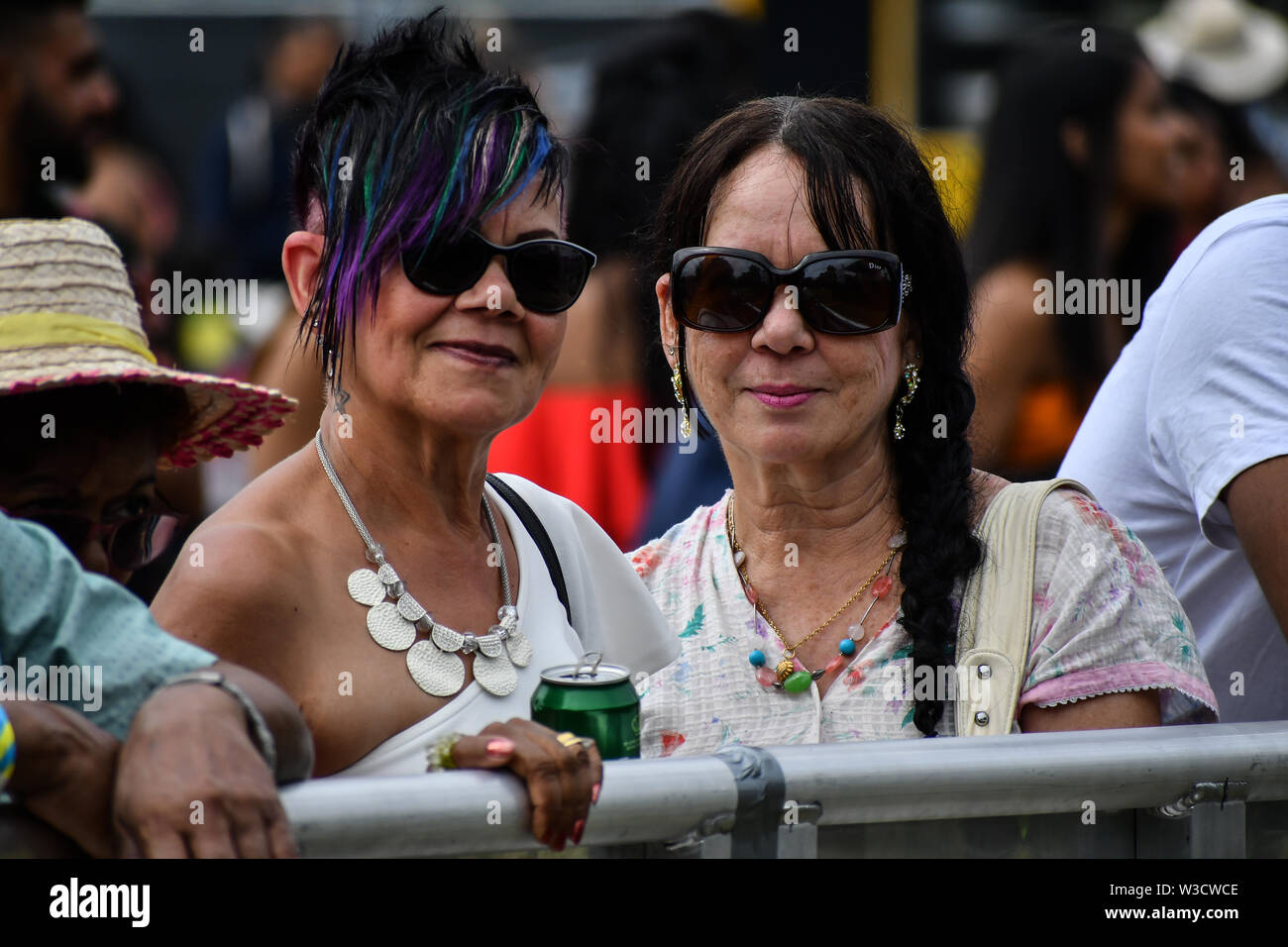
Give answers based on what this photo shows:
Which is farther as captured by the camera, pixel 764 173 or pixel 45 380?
pixel 764 173

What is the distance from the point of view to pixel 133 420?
87.0 inches

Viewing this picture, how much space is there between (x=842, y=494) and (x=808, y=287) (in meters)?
0.41

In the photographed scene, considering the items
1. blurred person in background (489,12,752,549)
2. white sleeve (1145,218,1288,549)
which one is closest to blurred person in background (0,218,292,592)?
white sleeve (1145,218,1288,549)

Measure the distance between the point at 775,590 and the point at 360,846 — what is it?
52.4 inches

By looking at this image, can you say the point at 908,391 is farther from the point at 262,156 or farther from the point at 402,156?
the point at 262,156

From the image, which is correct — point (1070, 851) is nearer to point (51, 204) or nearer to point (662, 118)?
point (662, 118)

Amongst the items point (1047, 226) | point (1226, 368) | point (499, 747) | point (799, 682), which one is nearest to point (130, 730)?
point (499, 747)

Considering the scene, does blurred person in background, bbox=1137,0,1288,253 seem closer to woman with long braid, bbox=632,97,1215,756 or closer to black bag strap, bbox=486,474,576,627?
woman with long braid, bbox=632,97,1215,756

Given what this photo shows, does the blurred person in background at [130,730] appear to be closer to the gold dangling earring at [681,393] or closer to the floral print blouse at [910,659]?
the floral print blouse at [910,659]

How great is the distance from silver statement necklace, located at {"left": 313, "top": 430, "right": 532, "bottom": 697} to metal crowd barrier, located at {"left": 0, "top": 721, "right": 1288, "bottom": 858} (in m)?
0.48

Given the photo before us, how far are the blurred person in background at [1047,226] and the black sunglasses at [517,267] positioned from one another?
1995 mm

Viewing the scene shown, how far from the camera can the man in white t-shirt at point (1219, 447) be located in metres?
2.36

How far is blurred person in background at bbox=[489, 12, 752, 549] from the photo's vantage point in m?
4.03
